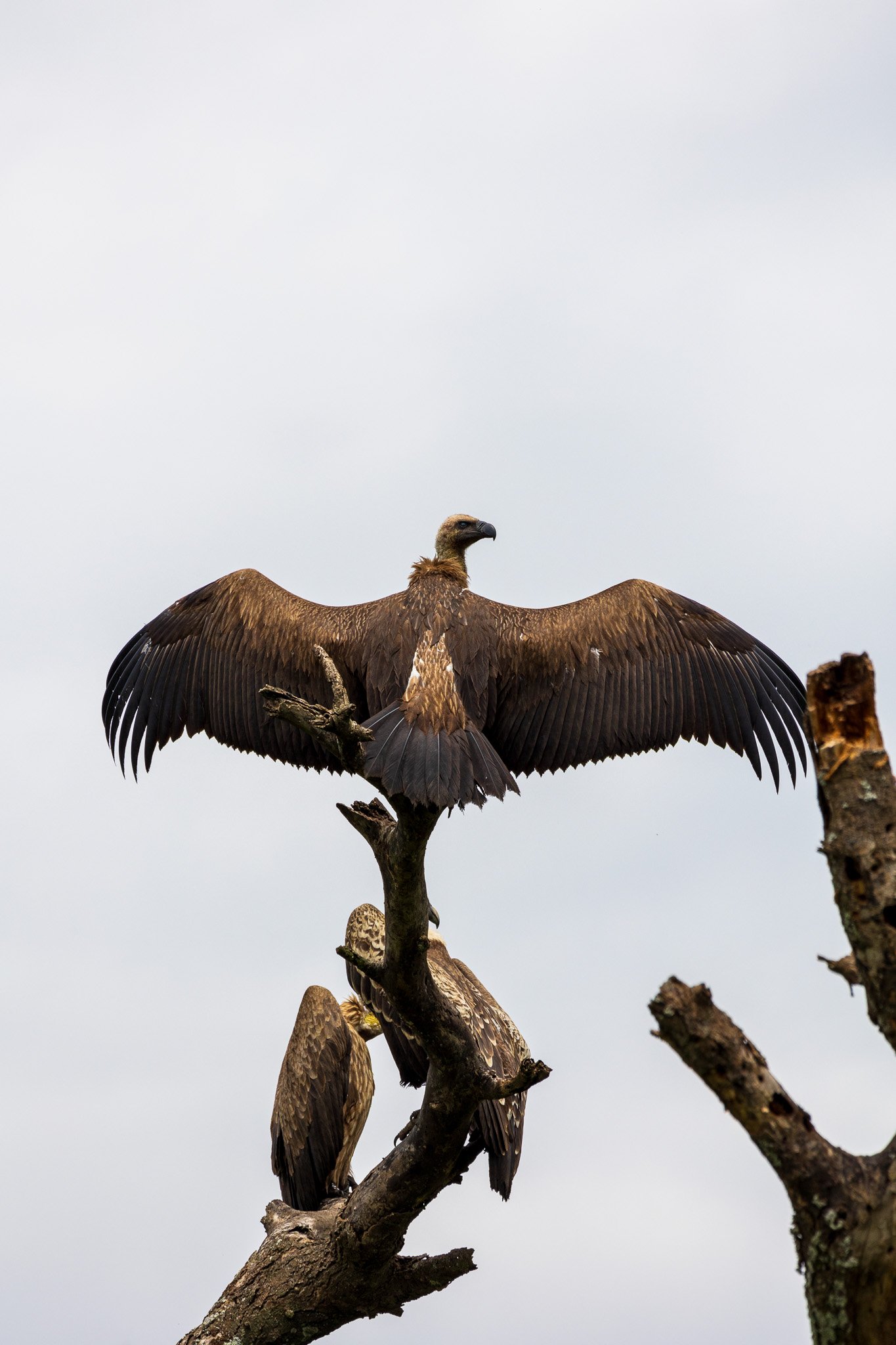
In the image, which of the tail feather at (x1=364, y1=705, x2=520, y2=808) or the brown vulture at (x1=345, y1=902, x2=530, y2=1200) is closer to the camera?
the tail feather at (x1=364, y1=705, x2=520, y2=808)

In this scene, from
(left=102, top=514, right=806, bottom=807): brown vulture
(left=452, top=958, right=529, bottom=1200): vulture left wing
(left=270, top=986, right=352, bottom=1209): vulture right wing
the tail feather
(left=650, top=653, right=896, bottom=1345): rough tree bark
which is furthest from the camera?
(left=102, top=514, right=806, bottom=807): brown vulture

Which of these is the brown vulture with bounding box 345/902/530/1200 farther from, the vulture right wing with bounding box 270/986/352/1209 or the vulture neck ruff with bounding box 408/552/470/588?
the vulture neck ruff with bounding box 408/552/470/588

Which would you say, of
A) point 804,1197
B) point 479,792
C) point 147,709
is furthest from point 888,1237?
point 147,709

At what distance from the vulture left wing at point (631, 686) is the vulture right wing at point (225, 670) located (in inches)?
36.8

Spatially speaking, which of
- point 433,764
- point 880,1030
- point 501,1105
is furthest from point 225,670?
point 880,1030

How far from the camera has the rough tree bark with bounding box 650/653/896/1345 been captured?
352 cm

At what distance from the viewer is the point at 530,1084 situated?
17.2ft

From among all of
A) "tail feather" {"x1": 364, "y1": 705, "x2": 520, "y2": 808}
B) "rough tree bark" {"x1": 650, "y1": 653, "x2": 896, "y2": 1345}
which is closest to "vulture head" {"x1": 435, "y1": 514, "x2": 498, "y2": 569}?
"tail feather" {"x1": 364, "y1": 705, "x2": 520, "y2": 808}

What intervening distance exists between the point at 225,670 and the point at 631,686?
84.3 inches

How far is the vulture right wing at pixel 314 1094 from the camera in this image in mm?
7570

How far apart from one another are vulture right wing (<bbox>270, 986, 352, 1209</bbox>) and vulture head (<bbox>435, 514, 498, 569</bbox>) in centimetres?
251

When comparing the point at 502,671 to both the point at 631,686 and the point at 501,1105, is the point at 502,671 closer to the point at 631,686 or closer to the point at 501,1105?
the point at 631,686

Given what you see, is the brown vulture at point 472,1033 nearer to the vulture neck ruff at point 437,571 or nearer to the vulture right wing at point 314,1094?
the vulture right wing at point 314,1094

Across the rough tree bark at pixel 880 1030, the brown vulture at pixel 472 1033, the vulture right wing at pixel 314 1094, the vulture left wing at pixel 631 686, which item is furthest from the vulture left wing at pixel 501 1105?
the rough tree bark at pixel 880 1030
